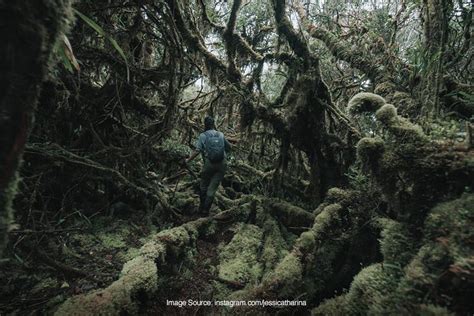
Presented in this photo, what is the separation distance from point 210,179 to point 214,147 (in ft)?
2.58

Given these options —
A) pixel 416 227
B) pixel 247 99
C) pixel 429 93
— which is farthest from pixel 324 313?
pixel 247 99

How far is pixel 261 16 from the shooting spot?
854 cm

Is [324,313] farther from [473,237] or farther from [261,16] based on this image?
[261,16]

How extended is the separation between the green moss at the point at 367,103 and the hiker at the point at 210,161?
3.16 meters

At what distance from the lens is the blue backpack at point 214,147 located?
20.3ft

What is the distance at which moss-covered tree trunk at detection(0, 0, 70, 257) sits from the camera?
1.16 m

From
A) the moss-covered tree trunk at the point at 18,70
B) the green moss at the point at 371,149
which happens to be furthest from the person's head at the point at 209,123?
the moss-covered tree trunk at the point at 18,70

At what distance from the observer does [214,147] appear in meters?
6.18

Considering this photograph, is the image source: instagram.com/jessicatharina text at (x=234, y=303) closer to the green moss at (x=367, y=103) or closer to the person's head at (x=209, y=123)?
the green moss at (x=367, y=103)

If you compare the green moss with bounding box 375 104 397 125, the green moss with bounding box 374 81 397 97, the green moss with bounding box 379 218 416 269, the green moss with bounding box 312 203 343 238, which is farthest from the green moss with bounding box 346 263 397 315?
the green moss with bounding box 374 81 397 97

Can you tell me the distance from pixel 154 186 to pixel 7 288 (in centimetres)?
254

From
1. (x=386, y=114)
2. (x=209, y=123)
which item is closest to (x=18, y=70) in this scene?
(x=386, y=114)

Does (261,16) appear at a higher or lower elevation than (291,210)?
higher

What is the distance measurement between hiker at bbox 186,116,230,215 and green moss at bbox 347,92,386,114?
316cm
